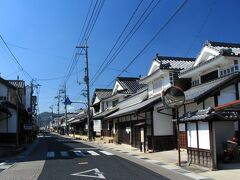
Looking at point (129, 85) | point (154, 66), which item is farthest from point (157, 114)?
point (129, 85)

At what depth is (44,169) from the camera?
17297 millimetres

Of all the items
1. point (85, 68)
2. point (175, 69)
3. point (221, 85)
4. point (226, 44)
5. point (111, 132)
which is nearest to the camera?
point (221, 85)

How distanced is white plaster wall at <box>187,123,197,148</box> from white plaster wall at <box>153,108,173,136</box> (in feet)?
30.9

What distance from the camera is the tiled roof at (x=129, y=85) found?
47.9 m

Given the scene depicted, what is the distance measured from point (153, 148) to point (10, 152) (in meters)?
11.3

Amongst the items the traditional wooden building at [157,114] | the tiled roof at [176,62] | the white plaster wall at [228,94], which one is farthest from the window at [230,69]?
→ the tiled roof at [176,62]

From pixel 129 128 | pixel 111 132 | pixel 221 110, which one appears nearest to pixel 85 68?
pixel 111 132

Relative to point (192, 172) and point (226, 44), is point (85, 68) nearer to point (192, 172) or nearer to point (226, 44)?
point (226, 44)

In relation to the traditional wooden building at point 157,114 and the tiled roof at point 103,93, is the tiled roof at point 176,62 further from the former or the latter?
the tiled roof at point 103,93

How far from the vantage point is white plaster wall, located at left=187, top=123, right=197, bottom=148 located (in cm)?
1755

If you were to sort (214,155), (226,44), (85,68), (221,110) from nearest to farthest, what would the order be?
(214,155) < (221,110) < (226,44) < (85,68)

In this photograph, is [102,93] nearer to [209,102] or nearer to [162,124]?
[162,124]

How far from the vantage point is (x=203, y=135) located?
1655 centimetres

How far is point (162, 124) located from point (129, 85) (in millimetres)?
22106
